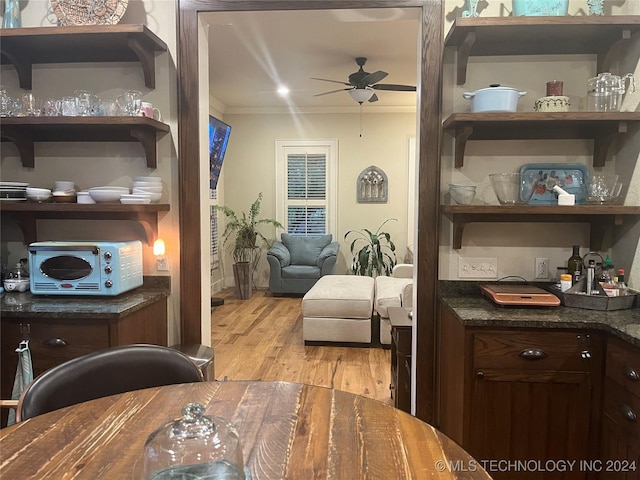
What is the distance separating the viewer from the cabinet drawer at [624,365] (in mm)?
1567

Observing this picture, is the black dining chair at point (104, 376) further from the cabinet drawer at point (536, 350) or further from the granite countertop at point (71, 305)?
the cabinet drawer at point (536, 350)

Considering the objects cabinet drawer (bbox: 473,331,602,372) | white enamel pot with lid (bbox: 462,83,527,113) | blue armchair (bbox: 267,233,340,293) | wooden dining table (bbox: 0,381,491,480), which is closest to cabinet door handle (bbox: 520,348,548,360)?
cabinet drawer (bbox: 473,331,602,372)

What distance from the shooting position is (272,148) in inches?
272

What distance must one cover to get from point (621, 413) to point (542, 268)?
79cm

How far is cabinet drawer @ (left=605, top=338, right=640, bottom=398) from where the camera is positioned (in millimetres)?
1567

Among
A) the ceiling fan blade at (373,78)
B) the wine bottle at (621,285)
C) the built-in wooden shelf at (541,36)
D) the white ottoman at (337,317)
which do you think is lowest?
the white ottoman at (337,317)

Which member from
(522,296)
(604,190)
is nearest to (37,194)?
(522,296)

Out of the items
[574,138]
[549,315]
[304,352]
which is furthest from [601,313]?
[304,352]

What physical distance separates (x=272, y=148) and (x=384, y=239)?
216 centimetres

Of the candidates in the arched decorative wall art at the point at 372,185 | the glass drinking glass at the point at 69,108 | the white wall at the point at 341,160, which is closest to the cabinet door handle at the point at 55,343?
the glass drinking glass at the point at 69,108

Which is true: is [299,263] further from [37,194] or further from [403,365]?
[37,194]

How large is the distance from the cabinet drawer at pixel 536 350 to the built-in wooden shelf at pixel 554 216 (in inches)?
21.2

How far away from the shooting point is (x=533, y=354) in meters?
1.79

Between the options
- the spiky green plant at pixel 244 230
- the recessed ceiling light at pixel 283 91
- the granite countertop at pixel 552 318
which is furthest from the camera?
the spiky green plant at pixel 244 230
